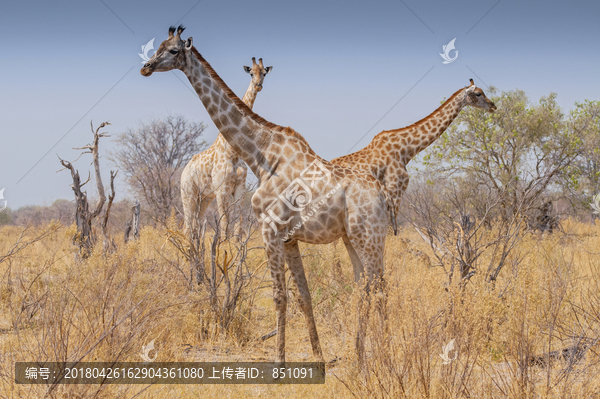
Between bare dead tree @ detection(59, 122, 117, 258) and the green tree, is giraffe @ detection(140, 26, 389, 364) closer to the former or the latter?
bare dead tree @ detection(59, 122, 117, 258)

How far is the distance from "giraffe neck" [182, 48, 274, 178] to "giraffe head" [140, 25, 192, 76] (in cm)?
7

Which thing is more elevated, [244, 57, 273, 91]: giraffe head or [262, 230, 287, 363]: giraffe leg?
[244, 57, 273, 91]: giraffe head

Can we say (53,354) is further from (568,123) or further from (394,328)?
(568,123)

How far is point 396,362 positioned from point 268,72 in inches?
206

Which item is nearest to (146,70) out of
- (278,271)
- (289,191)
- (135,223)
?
(289,191)

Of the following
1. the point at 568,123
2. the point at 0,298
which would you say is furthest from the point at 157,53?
the point at 568,123

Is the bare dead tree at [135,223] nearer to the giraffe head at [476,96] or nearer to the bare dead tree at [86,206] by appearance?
the bare dead tree at [86,206]

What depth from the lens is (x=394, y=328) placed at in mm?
3549

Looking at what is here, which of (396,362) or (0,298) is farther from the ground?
(0,298)

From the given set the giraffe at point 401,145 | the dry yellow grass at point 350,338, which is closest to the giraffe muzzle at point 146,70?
the dry yellow grass at point 350,338

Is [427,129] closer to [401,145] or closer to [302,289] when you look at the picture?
[401,145]

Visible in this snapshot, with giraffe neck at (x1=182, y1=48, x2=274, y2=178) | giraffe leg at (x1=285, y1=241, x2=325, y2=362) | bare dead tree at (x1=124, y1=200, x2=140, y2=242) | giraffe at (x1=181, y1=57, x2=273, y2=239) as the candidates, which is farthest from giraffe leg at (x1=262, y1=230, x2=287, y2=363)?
bare dead tree at (x1=124, y1=200, x2=140, y2=242)

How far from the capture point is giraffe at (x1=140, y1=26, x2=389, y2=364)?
4.11 meters

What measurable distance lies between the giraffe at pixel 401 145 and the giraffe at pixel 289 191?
5.30 feet
